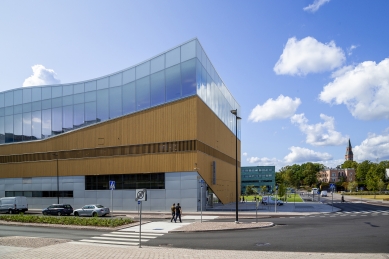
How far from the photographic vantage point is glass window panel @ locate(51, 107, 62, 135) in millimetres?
54750

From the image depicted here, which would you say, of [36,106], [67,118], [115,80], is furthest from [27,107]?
[115,80]

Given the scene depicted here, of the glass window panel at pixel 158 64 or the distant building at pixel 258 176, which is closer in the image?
the glass window panel at pixel 158 64

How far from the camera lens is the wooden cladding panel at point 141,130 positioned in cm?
4328

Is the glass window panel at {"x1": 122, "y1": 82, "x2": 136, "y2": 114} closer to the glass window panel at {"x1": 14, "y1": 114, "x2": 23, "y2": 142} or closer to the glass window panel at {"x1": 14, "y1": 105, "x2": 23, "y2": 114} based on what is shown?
the glass window panel at {"x1": 14, "y1": 105, "x2": 23, "y2": 114}

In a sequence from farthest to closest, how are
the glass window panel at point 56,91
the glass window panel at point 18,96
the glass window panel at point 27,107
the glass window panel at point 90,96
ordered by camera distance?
1. the glass window panel at point 18,96
2. the glass window panel at point 27,107
3. the glass window panel at point 56,91
4. the glass window panel at point 90,96

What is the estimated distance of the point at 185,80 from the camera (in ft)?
143

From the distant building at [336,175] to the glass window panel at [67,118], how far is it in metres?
147

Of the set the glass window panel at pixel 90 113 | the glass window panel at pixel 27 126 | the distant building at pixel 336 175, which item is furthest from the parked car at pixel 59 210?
the distant building at pixel 336 175

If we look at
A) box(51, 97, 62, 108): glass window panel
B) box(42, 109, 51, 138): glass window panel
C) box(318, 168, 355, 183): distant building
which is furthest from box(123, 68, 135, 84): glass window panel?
box(318, 168, 355, 183): distant building

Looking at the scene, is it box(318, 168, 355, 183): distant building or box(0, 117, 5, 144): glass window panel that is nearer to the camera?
box(0, 117, 5, 144): glass window panel

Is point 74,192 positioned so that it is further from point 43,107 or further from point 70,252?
point 70,252

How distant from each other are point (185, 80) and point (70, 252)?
1199 inches

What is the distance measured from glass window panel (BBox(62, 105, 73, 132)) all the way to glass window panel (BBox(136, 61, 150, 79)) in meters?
12.9

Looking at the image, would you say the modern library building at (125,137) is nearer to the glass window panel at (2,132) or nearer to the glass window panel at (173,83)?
the glass window panel at (2,132)
